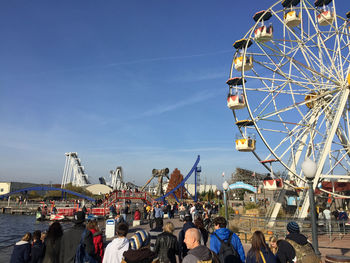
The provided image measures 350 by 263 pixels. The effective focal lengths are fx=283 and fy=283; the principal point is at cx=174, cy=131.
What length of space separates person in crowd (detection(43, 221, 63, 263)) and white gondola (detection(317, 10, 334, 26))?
70.0 feet

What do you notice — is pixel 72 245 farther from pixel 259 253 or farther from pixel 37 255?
pixel 259 253

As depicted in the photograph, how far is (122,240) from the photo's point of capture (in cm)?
471

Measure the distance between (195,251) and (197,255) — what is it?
5 cm

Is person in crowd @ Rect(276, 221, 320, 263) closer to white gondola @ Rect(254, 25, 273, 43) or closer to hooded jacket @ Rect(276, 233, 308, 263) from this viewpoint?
hooded jacket @ Rect(276, 233, 308, 263)

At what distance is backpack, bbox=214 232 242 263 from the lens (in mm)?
4293

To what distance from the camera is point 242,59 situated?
21.1 m

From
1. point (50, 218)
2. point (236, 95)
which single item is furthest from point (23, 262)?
point (50, 218)

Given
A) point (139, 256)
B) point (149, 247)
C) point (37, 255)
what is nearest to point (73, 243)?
point (37, 255)

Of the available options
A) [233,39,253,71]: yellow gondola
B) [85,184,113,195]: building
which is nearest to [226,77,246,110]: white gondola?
[233,39,253,71]: yellow gondola

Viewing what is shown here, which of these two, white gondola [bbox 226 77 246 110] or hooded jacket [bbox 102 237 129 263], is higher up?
white gondola [bbox 226 77 246 110]

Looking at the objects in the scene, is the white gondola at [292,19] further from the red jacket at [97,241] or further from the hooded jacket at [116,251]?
the hooded jacket at [116,251]

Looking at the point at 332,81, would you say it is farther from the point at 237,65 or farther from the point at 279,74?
the point at 237,65

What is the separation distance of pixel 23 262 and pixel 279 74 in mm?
19174

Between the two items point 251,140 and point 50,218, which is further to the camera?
point 50,218
